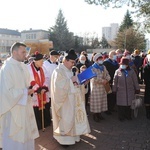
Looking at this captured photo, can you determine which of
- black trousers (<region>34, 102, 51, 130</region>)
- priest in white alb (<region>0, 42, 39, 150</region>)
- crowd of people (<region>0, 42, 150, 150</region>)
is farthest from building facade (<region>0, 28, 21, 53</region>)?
priest in white alb (<region>0, 42, 39, 150</region>)

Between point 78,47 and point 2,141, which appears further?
point 78,47

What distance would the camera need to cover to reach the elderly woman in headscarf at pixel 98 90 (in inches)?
270

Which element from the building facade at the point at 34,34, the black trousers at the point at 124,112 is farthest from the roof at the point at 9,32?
the black trousers at the point at 124,112

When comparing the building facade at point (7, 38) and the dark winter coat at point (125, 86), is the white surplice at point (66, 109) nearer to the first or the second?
the dark winter coat at point (125, 86)

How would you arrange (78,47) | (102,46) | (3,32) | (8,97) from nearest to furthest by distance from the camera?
1. (8,97)
2. (78,47)
3. (102,46)
4. (3,32)

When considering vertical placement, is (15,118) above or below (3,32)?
below

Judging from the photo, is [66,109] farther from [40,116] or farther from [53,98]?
[40,116]

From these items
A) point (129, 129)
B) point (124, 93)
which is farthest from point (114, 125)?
point (124, 93)

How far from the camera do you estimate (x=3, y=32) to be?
96375mm

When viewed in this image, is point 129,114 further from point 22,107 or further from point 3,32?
point 3,32

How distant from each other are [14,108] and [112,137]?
2.65 m

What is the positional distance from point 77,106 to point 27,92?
1352 mm

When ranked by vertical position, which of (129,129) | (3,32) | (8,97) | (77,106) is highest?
(3,32)

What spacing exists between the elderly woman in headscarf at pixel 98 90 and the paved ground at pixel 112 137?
1.26ft
